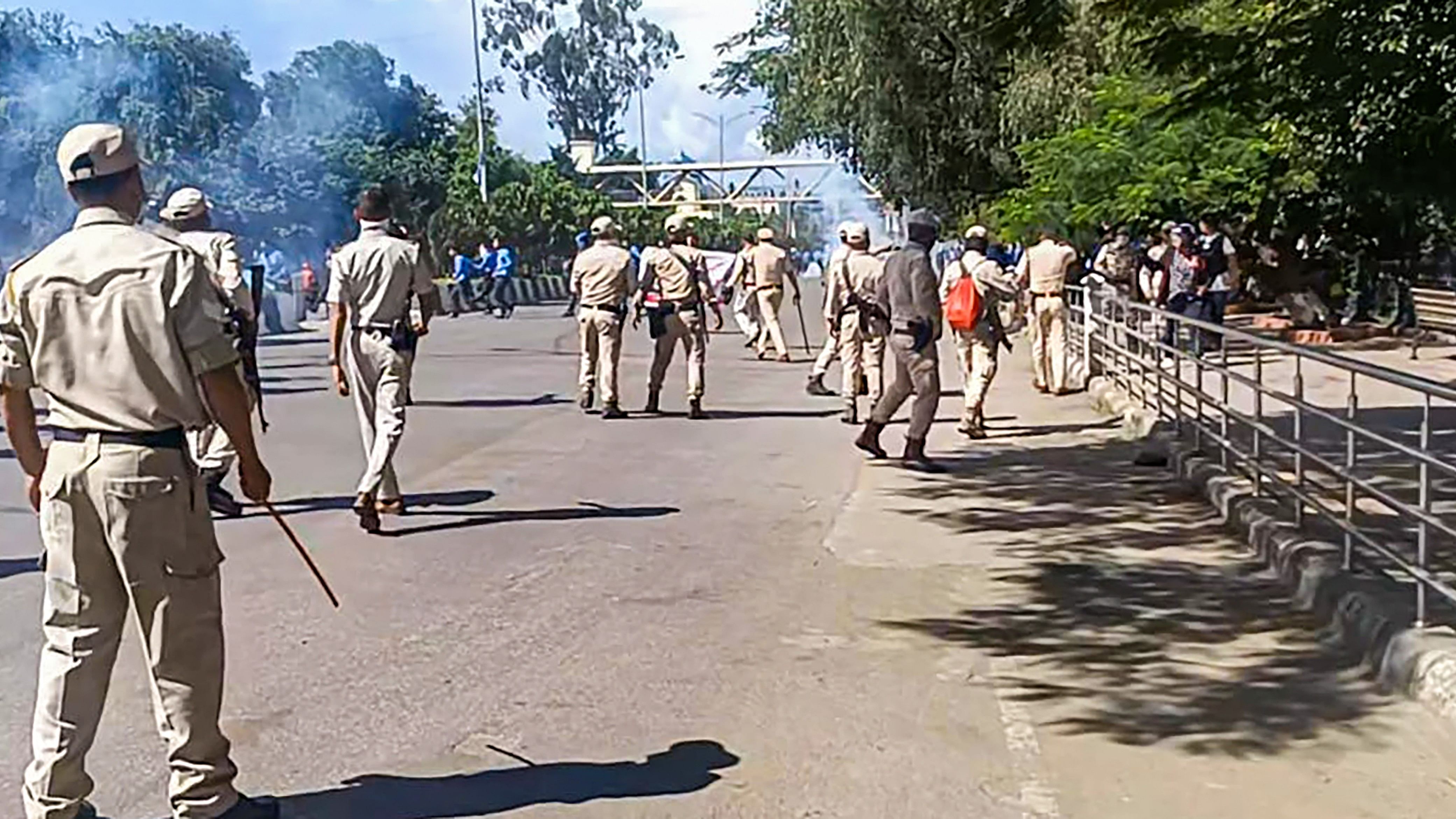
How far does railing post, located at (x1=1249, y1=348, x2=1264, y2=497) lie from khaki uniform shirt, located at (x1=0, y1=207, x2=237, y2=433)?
6369 mm

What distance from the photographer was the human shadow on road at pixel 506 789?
5.34 meters

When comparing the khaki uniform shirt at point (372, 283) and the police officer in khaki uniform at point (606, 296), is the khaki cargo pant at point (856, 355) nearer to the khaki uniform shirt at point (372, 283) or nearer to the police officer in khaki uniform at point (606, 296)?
the police officer in khaki uniform at point (606, 296)

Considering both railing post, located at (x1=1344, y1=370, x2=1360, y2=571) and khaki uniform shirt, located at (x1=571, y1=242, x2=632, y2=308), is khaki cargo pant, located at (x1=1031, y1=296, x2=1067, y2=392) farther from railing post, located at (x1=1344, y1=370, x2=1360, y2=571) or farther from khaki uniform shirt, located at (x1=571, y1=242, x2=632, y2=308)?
railing post, located at (x1=1344, y1=370, x2=1360, y2=571)

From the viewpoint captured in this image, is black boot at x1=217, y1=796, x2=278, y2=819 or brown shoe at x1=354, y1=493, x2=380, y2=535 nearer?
black boot at x1=217, y1=796, x2=278, y2=819

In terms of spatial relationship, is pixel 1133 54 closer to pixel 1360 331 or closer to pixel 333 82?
pixel 1360 331

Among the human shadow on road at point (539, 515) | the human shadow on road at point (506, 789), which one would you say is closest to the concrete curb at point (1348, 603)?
the human shadow on road at point (506, 789)

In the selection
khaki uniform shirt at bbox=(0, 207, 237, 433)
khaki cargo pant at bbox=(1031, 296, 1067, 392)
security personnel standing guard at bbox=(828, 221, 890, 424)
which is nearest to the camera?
khaki uniform shirt at bbox=(0, 207, 237, 433)

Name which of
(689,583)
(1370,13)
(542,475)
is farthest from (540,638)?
(1370,13)

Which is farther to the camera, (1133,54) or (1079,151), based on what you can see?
(1079,151)

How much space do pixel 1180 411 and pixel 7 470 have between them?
8.16 metres

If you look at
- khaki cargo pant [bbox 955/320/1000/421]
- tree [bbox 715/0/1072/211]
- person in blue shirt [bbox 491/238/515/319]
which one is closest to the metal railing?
khaki cargo pant [bbox 955/320/1000/421]

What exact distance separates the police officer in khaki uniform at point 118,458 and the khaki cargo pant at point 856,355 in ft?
35.2

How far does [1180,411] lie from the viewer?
12.6 m

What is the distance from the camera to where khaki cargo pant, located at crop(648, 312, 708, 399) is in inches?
619
